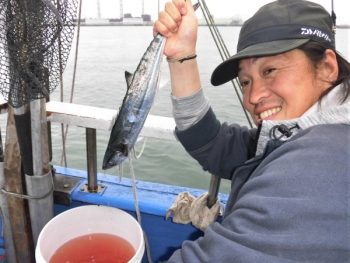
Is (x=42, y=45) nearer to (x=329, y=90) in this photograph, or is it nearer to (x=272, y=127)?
(x=272, y=127)

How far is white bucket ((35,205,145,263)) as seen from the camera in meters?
2.04

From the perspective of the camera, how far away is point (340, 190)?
31.3 inches

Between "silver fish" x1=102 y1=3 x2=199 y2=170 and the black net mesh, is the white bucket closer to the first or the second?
"silver fish" x1=102 y1=3 x2=199 y2=170

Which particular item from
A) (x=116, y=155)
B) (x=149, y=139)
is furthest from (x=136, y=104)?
(x=149, y=139)

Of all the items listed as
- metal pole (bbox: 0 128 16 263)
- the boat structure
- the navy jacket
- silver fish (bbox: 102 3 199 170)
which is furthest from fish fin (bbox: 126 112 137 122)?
metal pole (bbox: 0 128 16 263)

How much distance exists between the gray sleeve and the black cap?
49cm

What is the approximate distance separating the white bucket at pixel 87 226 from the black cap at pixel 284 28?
145 centimetres

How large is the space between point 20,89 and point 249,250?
5.85ft

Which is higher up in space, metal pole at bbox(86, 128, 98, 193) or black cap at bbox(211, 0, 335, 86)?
black cap at bbox(211, 0, 335, 86)

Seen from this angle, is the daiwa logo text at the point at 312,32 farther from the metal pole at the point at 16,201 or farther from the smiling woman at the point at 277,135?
the metal pole at the point at 16,201

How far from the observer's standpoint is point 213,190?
2.43 meters

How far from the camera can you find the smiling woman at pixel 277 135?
0.79m

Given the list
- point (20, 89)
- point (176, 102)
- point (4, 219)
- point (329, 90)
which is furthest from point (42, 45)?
point (329, 90)

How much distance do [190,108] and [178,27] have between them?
1.68 feet
